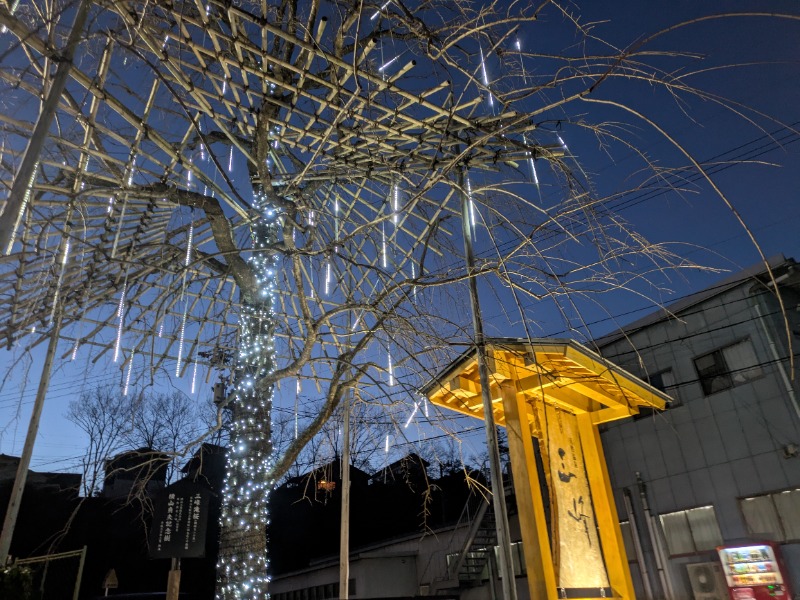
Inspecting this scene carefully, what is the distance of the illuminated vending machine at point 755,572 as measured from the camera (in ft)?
33.4

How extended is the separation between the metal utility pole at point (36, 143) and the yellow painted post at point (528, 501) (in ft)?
14.7

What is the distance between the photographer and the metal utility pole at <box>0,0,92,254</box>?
2.15m

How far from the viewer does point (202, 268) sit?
793 centimetres

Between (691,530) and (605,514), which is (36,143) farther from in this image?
(691,530)

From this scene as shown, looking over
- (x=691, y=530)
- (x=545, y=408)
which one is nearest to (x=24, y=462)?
(x=545, y=408)

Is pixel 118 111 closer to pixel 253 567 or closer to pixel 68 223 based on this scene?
pixel 68 223

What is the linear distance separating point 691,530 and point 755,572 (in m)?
1.75

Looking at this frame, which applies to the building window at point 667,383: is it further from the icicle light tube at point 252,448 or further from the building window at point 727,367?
the icicle light tube at point 252,448

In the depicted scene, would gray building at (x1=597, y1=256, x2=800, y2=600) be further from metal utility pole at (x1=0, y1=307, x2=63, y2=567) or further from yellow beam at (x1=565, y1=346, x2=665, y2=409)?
metal utility pole at (x1=0, y1=307, x2=63, y2=567)

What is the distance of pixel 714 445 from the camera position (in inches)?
483

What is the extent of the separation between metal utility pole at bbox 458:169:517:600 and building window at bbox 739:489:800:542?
1039 centimetres

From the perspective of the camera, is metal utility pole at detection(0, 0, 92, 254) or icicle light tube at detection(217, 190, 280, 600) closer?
metal utility pole at detection(0, 0, 92, 254)

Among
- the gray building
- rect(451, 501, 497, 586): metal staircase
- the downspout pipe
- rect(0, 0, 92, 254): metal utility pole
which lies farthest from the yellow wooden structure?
rect(451, 501, 497, 586): metal staircase

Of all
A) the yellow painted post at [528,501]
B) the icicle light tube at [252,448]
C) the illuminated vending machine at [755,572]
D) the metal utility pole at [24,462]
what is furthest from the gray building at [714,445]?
the metal utility pole at [24,462]
